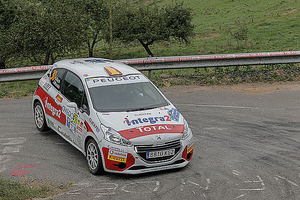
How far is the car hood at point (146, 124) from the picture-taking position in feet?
26.3

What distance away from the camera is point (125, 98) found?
921 cm

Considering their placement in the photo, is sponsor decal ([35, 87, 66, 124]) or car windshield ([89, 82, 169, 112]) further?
sponsor decal ([35, 87, 66, 124])

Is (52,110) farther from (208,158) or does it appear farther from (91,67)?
(208,158)

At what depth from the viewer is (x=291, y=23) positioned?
35688 mm

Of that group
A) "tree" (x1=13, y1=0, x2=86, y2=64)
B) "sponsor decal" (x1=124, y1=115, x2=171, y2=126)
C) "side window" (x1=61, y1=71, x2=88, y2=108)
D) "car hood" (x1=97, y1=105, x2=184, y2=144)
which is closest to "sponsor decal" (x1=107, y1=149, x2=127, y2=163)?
"car hood" (x1=97, y1=105, x2=184, y2=144)

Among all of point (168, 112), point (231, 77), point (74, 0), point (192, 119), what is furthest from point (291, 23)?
point (168, 112)

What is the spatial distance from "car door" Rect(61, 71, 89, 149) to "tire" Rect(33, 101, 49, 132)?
1.19 meters

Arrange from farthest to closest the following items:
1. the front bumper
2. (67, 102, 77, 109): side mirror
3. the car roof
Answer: the car roof, (67, 102, 77, 109): side mirror, the front bumper

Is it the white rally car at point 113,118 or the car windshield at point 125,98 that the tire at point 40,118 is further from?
the car windshield at point 125,98

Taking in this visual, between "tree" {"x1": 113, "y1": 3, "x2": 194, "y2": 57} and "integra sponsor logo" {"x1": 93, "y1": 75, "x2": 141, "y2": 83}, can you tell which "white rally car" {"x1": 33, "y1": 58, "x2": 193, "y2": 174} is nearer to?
"integra sponsor logo" {"x1": 93, "y1": 75, "x2": 141, "y2": 83}

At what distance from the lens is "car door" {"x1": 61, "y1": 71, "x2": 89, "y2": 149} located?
886 cm

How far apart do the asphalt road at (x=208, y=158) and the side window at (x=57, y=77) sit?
126 centimetres

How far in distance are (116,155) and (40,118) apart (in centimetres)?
374

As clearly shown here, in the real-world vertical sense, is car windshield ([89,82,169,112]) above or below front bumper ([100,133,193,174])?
above
